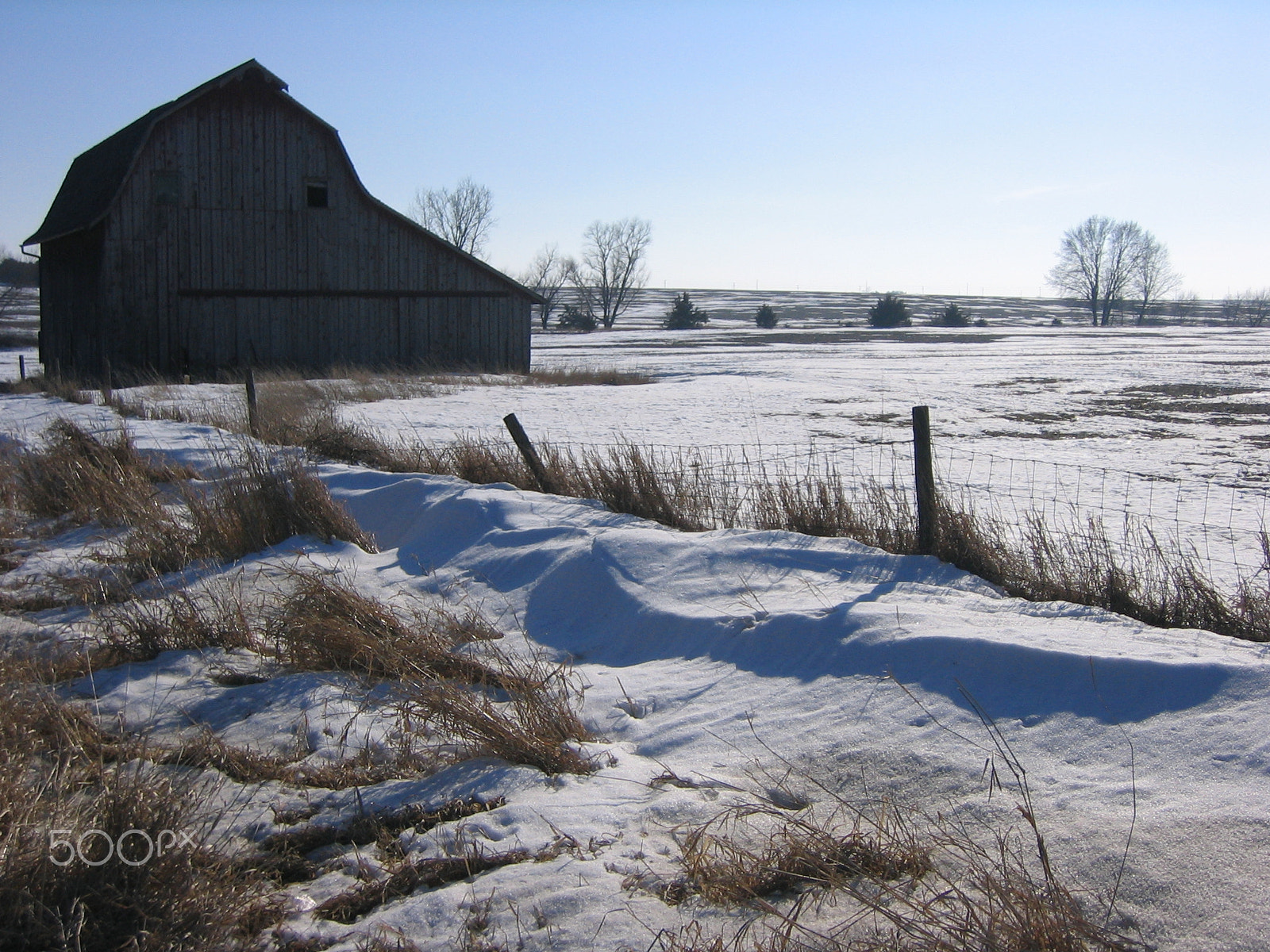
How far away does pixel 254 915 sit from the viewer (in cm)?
274

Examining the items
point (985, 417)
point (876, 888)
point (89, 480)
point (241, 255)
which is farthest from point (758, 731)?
point (241, 255)

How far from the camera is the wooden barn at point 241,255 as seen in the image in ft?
74.6

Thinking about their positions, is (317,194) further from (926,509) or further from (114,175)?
(926,509)

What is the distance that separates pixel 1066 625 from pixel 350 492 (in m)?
6.01

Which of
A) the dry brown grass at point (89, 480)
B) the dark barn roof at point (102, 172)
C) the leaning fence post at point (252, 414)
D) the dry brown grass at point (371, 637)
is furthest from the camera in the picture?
the dark barn roof at point (102, 172)

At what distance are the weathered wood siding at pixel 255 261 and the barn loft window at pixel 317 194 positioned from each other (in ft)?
0.28

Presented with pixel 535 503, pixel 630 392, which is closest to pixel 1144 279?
pixel 630 392

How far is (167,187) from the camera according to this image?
22797 millimetres

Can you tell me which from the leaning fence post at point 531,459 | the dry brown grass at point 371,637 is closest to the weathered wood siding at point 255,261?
the leaning fence post at point 531,459

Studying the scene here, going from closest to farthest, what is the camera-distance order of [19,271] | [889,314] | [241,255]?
[241,255] → [19,271] → [889,314]

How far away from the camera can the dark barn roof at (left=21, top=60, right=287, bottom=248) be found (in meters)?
22.2

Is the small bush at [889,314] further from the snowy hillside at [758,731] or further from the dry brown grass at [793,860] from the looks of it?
the dry brown grass at [793,860]

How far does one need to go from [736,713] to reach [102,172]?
26630 mm

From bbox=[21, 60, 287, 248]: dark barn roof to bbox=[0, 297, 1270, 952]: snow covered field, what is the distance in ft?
58.9
